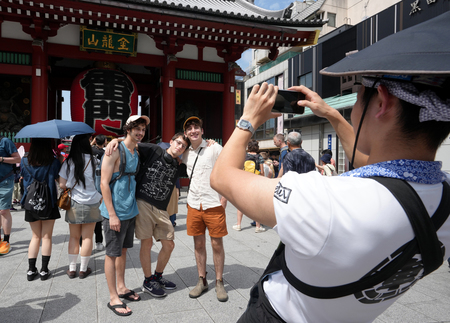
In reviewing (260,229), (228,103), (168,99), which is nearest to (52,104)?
(168,99)

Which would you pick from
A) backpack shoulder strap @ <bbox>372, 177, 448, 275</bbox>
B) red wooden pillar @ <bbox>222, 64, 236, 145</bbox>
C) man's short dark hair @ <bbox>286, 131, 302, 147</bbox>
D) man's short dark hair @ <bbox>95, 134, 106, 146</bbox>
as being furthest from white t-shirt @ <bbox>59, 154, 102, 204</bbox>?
red wooden pillar @ <bbox>222, 64, 236, 145</bbox>

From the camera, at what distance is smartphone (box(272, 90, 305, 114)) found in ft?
3.42

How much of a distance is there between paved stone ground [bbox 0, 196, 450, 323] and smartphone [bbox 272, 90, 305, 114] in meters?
2.19

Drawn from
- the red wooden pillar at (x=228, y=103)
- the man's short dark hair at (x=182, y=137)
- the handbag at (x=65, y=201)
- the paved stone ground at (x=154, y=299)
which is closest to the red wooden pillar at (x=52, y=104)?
the red wooden pillar at (x=228, y=103)

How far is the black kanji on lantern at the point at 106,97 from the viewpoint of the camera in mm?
9023

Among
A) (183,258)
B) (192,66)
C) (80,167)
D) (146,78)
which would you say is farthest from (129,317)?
(146,78)

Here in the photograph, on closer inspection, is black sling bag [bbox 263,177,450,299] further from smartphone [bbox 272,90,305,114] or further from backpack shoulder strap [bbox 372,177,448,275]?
smartphone [bbox 272,90,305,114]

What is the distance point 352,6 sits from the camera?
2538 centimetres

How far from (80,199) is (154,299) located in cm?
154

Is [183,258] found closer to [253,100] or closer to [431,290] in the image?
[431,290]

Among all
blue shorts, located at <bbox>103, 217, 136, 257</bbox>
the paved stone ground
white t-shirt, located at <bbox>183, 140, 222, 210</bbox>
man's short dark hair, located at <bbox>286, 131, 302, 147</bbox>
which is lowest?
the paved stone ground

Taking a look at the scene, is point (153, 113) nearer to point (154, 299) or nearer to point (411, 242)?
point (154, 299)

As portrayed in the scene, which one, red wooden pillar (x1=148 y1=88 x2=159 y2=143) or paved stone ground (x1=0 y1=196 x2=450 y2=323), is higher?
red wooden pillar (x1=148 y1=88 x2=159 y2=143)

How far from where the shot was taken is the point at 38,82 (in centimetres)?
858
